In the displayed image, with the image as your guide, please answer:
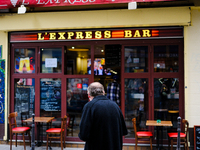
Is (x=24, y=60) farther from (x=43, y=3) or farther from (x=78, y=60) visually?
(x=43, y=3)

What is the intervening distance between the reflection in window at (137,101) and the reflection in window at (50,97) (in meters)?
2.34

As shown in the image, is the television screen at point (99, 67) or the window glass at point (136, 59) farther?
the television screen at point (99, 67)

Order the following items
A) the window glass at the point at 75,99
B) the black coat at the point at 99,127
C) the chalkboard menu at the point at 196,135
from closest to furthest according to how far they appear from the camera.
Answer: the black coat at the point at 99,127, the chalkboard menu at the point at 196,135, the window glass at the point at 75,99

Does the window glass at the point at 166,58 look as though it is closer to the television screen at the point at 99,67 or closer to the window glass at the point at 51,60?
the television screen at the point at 99,67

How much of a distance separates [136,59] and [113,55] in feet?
2.78

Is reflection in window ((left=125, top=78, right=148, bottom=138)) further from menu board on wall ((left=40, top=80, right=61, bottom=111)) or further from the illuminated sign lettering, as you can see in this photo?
menu board on wall ((left=40, top=80, right=61, bottom=111))

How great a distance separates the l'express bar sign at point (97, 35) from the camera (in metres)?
7.57

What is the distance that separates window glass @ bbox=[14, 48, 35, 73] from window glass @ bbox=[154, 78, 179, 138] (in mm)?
4270

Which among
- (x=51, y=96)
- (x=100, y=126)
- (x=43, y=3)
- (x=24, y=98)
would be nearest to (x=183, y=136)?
(x=100, y=126)

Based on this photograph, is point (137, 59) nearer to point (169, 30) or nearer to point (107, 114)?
point (169, 30)

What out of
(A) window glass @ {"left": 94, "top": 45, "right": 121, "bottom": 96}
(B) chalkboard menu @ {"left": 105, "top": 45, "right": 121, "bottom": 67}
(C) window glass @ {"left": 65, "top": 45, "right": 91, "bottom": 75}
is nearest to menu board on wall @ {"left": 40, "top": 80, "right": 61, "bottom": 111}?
(C) window glass @ {"left": 65, "top": 45, "right": 91, "bottom": 75}

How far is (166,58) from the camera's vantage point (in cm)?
771

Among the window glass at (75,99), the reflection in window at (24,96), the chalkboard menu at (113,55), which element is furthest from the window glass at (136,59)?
the reflection in window at (24,96)

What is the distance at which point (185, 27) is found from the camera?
7387mm
